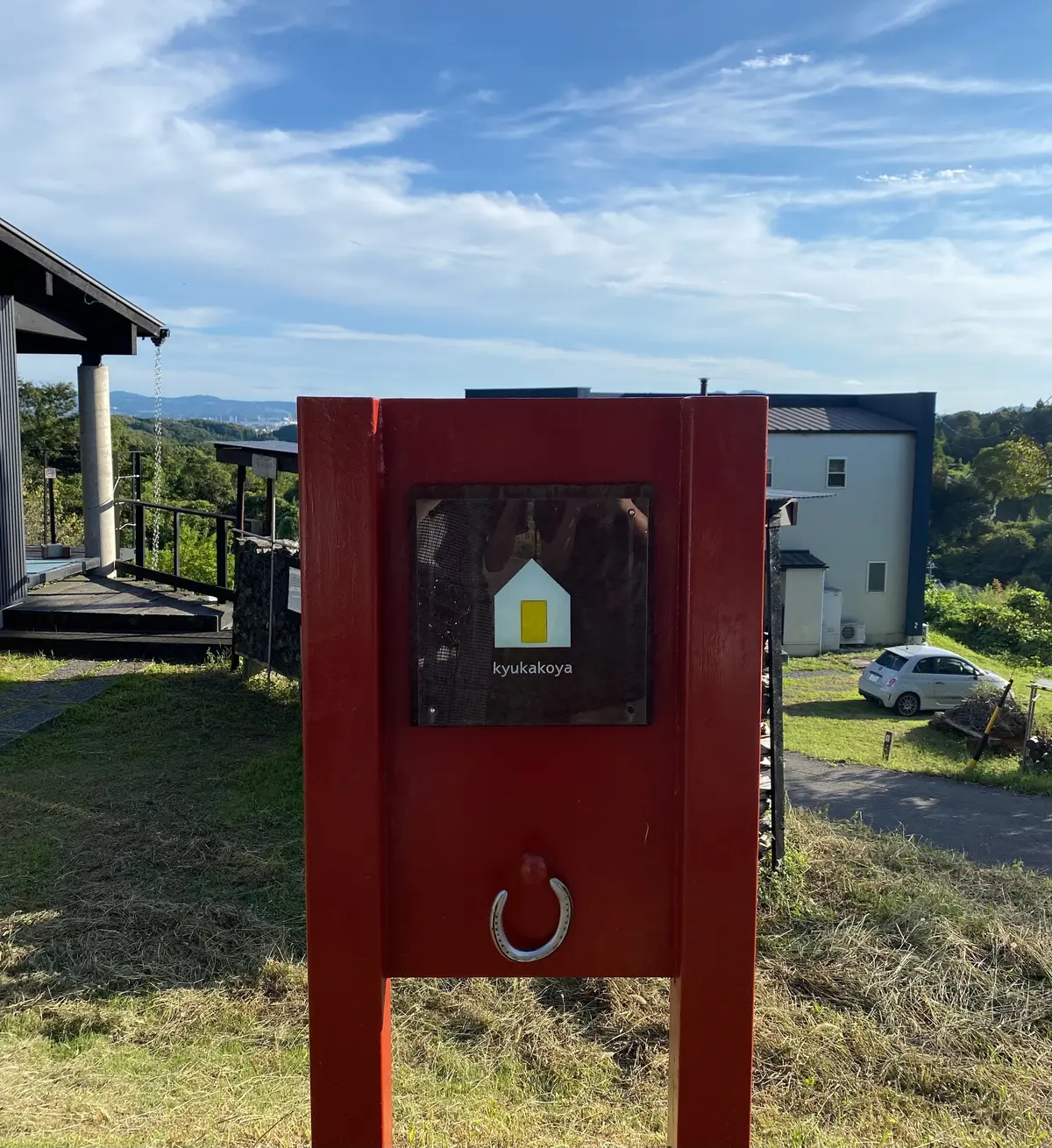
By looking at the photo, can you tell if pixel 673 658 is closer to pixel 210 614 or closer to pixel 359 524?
pixel 359 524

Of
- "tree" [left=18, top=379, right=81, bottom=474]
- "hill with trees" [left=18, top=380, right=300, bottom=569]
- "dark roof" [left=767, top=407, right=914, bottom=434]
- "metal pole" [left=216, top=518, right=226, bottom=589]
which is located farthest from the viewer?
"tree" [left=18, top=379, right=81, bottom=474]

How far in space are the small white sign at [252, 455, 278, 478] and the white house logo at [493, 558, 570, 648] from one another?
7330mm

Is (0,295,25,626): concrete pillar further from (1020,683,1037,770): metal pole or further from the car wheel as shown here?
the car wheel

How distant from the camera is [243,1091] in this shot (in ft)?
11.0

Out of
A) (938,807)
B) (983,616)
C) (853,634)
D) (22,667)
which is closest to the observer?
(22,667)

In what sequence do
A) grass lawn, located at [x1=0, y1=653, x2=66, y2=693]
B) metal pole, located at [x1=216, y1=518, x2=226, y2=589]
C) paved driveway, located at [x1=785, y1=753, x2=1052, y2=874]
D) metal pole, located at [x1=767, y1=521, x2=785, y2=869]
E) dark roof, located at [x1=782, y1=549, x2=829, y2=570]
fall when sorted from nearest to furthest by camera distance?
metal pole, located at [x1=767, y1=521, x2=785, y2=869] < paved driveway, located at [x1=785, y1=753, x2=1052, y2=874] < grass lawn, located at [x1=0, y1=653, x2=66, y2=693] < metal pole, located at [x1=216, y1=518, x2=226, y2=589] < dark roof, located at [x1=782, y1=549, x2=829, y2=570]

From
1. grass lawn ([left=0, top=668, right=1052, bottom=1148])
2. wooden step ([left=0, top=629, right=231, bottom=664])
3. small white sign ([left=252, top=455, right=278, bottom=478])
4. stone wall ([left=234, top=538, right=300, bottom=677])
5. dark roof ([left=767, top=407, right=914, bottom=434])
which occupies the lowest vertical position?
grass lawn ([left=0, top=668, right=1052, bottom=1148])

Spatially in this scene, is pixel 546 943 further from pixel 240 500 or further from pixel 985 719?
pixel 985 719

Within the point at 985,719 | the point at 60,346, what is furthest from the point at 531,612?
the point at 985,719

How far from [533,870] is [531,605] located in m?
0.49

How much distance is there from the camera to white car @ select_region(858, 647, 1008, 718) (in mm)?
17531

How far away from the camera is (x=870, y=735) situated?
1525 cm

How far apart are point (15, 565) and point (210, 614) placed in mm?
2340

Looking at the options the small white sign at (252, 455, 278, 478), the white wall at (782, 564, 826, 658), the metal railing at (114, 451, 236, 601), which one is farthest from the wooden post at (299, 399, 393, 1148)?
the white wall at (782, 564, 826, 658)
